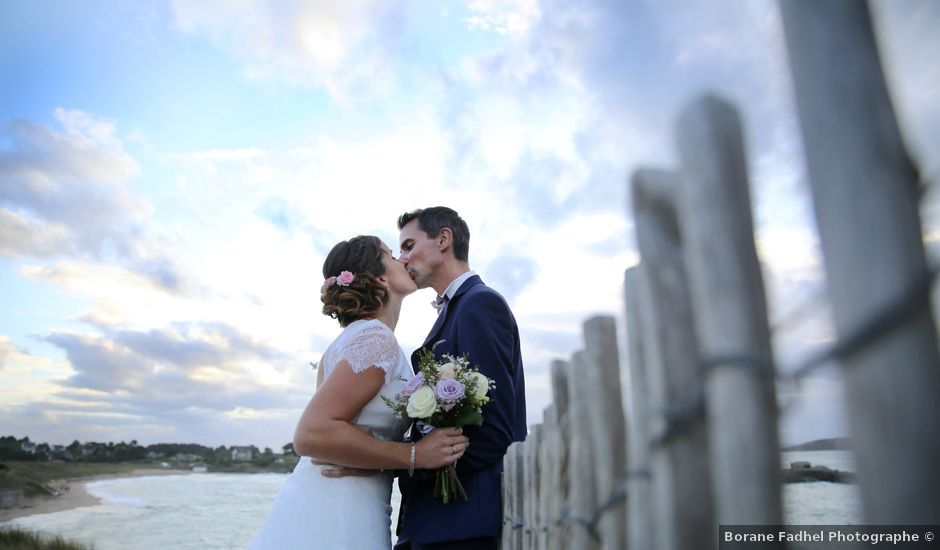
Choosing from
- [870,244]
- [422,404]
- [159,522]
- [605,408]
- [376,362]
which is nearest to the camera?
[870,244]

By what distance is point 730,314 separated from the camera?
1.17 meters

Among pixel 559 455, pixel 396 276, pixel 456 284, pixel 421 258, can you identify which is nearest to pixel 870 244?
pixel 559 455

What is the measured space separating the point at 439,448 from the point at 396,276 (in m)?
1.78

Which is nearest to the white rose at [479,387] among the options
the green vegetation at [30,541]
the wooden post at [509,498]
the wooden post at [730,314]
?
the wooden post at [509,498]

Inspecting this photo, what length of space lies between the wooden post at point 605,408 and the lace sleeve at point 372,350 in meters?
2.25

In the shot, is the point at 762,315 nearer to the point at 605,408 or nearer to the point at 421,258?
the point at 605,408

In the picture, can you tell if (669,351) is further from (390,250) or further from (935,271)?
(390,250)

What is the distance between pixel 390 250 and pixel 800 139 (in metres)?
4.26

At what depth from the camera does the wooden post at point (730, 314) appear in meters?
1.13

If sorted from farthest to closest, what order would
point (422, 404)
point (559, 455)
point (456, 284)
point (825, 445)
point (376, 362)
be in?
point (456, 284) → point (376, 362) → point (422, 404) → point (559, 455) → point (825, 445)

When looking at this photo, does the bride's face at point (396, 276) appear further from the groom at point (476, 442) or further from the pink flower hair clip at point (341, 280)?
the groom at point (476, 442)

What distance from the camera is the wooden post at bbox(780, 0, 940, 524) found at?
885mm

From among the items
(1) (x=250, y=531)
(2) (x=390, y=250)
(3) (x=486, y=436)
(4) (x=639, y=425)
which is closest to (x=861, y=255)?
(4) (x=639, y=425)

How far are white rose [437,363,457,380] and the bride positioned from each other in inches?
15.2
